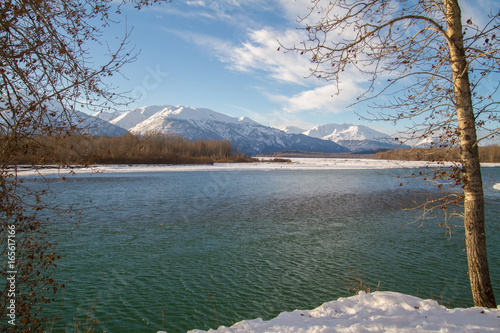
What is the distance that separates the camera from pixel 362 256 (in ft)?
42.5

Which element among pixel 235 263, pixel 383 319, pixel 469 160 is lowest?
pixel 235 263

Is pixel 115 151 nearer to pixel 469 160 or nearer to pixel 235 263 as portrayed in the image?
pixel 469 160

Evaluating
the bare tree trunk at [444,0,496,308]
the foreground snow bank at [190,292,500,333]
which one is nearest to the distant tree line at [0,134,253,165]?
the foreground snow bank at [190,292,500,333]

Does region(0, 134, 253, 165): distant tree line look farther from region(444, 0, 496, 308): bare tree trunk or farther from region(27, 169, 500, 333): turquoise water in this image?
region(444, 0, 496, 308): bare tree trunk

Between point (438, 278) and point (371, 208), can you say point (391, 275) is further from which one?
point (371, 208)

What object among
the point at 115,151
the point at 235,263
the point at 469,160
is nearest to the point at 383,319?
the point at 469,160

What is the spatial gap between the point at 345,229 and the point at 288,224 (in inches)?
130

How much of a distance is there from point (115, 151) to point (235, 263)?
297 inches

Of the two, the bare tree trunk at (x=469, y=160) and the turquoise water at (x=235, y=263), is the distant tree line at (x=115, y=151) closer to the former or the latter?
the turquoise water at (x=235, y=263)

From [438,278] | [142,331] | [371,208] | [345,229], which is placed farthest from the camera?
[371,208]

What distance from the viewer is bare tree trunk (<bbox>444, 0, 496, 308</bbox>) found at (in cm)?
639

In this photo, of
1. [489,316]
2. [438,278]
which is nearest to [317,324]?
[489,316]

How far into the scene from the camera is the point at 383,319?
5.83 metres

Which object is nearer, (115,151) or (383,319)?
(383,319)
